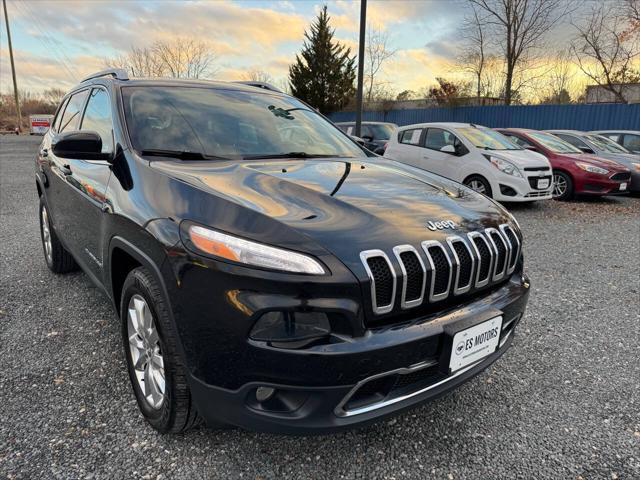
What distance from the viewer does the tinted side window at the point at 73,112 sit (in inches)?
135

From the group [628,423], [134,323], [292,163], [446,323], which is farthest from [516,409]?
[134,323]

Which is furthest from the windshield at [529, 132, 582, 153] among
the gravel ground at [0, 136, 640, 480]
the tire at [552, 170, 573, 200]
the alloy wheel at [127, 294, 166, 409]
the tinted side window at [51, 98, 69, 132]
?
the alloy wheel at [127, 294, 166, 409]

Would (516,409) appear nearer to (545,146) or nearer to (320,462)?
(320,462)

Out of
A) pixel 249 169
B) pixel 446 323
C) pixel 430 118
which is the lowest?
pixel 446 323

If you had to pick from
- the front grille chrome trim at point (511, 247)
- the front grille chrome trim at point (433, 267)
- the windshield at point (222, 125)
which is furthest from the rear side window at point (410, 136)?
the front grille chrome trim at point (433, 267)

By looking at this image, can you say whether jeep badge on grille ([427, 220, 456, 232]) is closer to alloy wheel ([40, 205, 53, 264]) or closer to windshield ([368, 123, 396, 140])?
alloy wheel ([40, 205, 53, 264])

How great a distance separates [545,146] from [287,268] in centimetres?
981

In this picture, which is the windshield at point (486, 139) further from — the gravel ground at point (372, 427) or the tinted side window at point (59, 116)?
the tinted side window at point (59, 116)

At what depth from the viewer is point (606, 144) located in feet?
36.3

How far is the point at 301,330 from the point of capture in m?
1.58

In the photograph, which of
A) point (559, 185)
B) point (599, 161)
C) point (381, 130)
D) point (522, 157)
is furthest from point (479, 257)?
point (381, 130)

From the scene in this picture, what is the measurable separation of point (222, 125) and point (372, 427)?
190 cm

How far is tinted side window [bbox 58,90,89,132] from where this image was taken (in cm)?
343

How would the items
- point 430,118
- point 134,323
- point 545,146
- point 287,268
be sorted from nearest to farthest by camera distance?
point 287,268 < point 134,323 < point 545,146 < point 430,118
